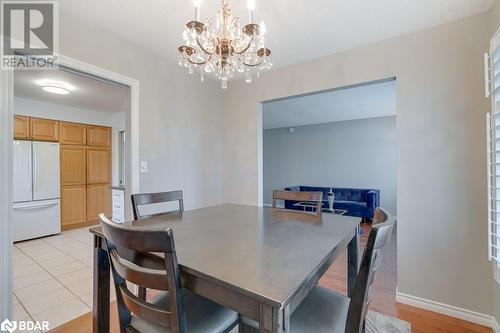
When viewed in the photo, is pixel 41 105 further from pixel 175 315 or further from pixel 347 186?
pixel 347 186

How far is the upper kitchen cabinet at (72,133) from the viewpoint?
434 centimetres

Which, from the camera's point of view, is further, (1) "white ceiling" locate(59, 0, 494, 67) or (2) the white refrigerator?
(2) the white refrigerator

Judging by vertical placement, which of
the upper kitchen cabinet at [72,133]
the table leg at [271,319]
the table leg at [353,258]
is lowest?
the table leg at [353,258]

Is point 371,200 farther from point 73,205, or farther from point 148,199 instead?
point 73,205

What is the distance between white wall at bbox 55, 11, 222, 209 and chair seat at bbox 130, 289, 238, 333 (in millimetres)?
1520

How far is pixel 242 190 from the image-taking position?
3174 mm

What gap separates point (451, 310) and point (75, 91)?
5359 millimetres

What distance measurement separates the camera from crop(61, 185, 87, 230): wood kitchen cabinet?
14.2 ft

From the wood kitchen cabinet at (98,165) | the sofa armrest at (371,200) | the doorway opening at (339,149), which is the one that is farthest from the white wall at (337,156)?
the wood kitchen cabinet at (98,165)

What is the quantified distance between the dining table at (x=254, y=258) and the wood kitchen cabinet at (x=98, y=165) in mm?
4121

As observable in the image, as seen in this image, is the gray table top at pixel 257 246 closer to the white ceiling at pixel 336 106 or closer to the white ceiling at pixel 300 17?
the white ceiling at pixel 300 17

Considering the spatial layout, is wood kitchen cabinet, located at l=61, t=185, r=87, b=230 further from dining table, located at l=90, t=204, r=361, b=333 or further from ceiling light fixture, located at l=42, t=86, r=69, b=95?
dining table, located at l=90, t=204, r=361, b=333

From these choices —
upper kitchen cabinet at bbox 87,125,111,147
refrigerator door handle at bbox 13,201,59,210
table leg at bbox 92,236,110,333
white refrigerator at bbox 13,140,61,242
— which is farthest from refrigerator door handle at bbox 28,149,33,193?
table leg at bbox 92,236,110,333

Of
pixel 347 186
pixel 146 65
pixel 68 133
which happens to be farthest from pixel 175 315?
pixel 347 186
